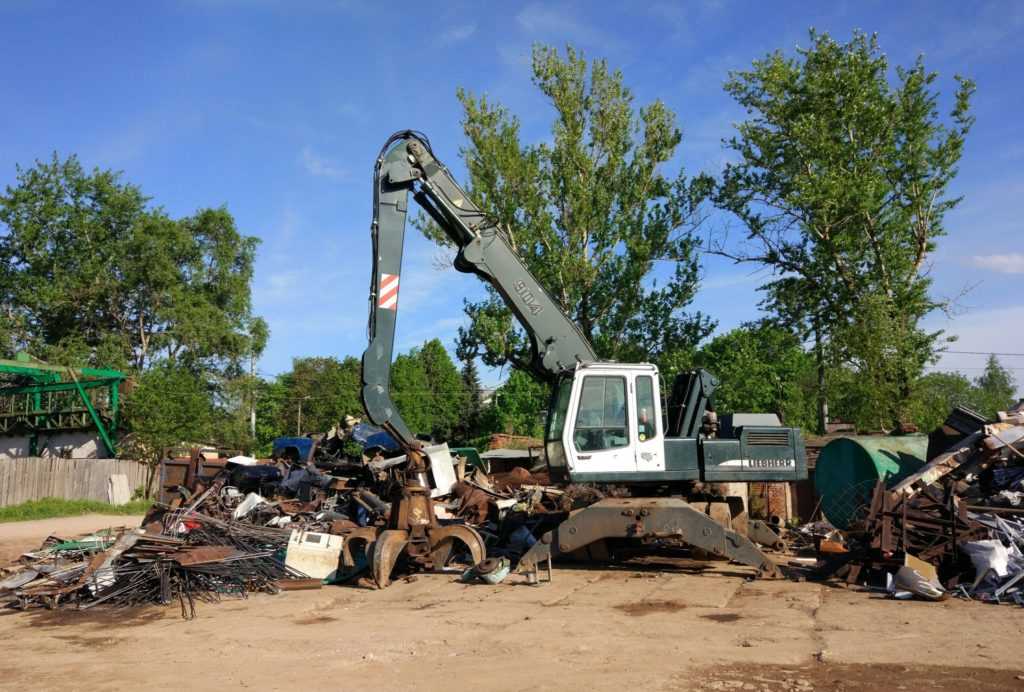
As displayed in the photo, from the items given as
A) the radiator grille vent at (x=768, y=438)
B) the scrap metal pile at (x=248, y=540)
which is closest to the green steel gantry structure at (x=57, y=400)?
the scrap metal pile at (x=248, y=540)

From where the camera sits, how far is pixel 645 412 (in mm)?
11227

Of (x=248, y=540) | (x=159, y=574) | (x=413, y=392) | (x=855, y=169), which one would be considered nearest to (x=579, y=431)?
(x=248, y=540)

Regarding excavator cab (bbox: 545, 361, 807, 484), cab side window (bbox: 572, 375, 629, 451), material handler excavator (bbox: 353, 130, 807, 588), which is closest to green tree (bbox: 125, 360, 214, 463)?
material handler excavator (bbox: 353, 130, 807, 588)

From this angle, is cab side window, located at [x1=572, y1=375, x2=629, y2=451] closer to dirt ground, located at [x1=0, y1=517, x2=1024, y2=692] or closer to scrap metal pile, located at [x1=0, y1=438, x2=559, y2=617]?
dirt ground, located at [x1=0, y1=517, x2=1024, y2=692]

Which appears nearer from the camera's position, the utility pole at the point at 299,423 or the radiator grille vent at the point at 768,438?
the radiator grille vent at the point at 768,438

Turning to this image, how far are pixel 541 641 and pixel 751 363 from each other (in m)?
25.4

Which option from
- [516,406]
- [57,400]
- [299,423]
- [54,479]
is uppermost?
[57,400]

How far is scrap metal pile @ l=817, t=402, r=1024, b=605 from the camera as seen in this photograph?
8719 millimetres

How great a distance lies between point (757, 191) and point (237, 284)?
1091 inches

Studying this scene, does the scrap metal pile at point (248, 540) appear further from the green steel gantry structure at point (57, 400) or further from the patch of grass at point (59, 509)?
the green steel gantry structure at point (57, 400)

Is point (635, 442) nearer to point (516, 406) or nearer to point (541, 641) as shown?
point (541, 641)

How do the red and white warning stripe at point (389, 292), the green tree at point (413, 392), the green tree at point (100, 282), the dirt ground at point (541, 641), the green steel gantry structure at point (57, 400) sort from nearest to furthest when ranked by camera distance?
the dirt ground at point (541, 641) → the red and white warning stripe at point (389, 292) → the green steel gantry structure at point (57, 400) → the green tree at point (100, 282) → the green tree at point (413, 392)

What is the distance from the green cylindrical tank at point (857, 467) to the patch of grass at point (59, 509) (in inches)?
835

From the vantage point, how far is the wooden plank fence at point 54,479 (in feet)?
95.1
